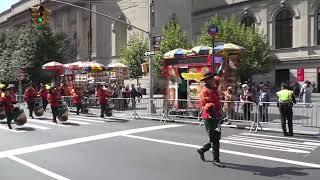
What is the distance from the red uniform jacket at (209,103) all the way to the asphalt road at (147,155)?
104 centimetres

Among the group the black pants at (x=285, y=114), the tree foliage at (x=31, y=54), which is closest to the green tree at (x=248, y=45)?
the tree foliage at (x=31, y=54)

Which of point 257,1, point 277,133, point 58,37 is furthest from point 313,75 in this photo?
point 277,133

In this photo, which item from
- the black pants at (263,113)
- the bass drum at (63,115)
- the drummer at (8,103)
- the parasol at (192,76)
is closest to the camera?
the black pants at (263,113)

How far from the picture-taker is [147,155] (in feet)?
38.3

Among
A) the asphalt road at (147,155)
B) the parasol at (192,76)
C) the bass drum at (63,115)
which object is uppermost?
the parasol at (192,76)

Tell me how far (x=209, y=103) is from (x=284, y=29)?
141ft

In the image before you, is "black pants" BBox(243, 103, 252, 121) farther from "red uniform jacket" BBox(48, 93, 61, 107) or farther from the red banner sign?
the red banner sign

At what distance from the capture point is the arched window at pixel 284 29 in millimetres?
50719

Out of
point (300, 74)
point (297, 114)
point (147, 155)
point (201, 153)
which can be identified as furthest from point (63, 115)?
point (300, 74)

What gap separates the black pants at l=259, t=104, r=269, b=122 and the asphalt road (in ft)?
2.68

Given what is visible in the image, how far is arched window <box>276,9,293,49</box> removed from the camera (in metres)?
50.7

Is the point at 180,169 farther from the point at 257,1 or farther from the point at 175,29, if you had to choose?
the point at 257,1

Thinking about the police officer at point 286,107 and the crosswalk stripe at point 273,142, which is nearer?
the crosswalk stripe at point 273,142

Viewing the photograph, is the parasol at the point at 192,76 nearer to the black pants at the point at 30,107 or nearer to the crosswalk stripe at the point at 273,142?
the crosswalk stripe at the point at 273,142
